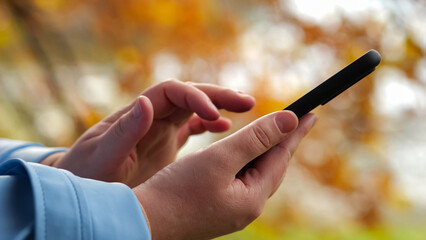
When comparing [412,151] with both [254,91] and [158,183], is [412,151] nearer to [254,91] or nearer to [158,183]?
[254,91]

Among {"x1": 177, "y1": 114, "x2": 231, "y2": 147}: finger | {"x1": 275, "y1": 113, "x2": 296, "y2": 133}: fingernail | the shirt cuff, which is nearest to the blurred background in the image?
{"x1": 177, "y1": 114, "x2": 231, "y2": 147}: finger

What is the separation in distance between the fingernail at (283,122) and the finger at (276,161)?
0.04 metres

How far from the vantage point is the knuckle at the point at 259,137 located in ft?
1.39

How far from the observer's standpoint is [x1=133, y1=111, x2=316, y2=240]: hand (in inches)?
15.7

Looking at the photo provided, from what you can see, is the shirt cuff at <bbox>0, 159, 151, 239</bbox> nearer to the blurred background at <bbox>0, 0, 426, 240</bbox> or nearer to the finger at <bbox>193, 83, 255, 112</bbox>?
the finger at <bbox>193, 83, 255, 112</bbox>

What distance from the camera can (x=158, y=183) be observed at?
410mm

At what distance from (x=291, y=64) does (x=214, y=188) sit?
118cm

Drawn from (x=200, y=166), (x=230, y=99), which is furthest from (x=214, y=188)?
(x=230, y=99)

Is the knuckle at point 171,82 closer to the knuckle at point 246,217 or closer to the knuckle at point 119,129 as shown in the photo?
the knuckle at point 119,129

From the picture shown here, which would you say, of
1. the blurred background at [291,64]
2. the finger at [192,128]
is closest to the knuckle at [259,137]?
the finger at [192,128]

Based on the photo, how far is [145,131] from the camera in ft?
1.80

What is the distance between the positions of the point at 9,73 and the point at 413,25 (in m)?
1.87

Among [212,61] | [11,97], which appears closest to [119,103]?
[11,97]

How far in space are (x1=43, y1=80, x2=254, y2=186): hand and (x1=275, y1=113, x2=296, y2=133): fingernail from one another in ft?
0.51
